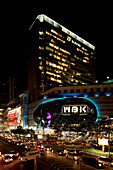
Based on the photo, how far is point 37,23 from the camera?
12244cm

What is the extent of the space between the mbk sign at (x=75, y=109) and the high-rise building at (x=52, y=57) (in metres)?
27.4

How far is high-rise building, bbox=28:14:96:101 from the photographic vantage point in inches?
4589

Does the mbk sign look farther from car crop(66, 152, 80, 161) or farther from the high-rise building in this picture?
car crop(66, 152, 80, 161)

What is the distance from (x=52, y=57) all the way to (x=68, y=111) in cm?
5226

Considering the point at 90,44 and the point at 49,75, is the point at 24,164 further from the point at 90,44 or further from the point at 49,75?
the point at 90,44

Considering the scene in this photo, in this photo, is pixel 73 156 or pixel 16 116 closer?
pixel 73 156

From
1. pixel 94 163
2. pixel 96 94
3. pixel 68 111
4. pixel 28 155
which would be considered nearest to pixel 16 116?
pixel 68 111

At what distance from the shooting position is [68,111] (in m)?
82.2

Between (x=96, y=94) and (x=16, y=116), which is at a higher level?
(x=96, y=94)

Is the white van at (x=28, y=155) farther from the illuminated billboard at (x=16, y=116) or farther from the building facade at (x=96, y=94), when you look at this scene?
the illuminated billboard at (x=16, y=116)

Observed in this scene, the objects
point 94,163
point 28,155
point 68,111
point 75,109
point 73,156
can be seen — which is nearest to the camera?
point 94,163

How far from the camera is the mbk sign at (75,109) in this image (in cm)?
7983

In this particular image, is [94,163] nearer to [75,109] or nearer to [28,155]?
[28,155]

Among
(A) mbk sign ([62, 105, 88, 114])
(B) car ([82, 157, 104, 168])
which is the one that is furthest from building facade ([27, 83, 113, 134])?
(B) car ([82, 157, 104, 168])
